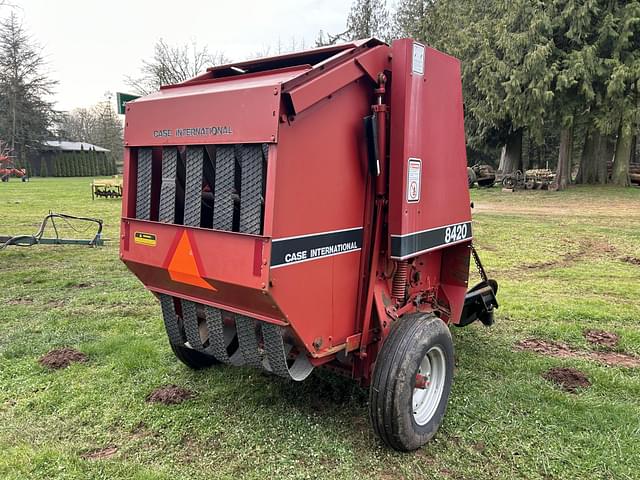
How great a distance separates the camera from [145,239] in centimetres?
316

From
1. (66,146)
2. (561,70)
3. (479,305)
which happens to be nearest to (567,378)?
(479,305)

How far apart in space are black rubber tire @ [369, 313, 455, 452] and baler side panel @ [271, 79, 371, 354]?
0.30m

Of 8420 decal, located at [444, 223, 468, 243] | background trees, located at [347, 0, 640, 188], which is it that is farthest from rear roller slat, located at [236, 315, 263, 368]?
background trees, located at [347, 0, 640, 188]

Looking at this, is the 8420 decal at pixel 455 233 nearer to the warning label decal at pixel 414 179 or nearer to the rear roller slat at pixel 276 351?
the warning label decal at pixel 414 179

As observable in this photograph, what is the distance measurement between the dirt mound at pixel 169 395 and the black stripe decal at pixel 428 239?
6.18 ft

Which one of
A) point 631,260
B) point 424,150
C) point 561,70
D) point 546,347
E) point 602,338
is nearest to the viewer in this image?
point 424,150

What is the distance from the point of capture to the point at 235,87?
272 centimetres

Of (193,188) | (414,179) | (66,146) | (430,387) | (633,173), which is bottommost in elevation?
(430,387)

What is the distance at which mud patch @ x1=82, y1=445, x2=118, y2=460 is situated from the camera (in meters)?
3.04

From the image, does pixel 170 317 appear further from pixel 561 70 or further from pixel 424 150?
pixel 561 70

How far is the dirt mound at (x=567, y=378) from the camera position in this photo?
13.1 feet

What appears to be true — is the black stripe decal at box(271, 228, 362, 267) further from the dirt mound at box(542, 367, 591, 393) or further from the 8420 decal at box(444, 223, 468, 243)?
the dirt mound at box(542, 367, 591, 393)

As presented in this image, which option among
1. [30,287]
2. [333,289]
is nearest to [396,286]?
[333,289]

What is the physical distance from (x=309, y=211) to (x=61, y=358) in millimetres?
2953
